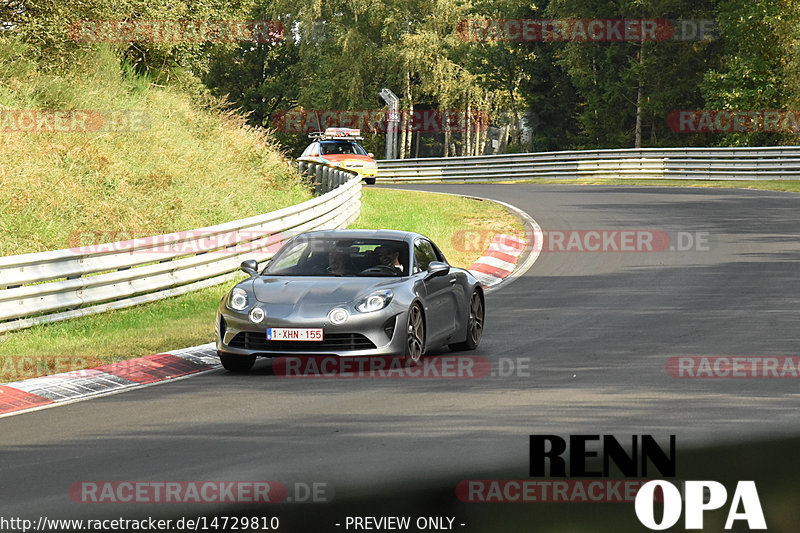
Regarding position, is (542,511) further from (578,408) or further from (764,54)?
(764,54)

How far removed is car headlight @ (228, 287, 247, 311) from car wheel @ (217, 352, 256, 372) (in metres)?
0.48

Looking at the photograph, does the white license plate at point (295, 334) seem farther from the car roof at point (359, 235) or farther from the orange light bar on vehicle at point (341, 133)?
the orange light bar on vehicle at point (341, 133)

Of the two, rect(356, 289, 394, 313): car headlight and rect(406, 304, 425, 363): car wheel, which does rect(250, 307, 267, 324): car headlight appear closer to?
rect(356, 289, 394, 313): car headlight

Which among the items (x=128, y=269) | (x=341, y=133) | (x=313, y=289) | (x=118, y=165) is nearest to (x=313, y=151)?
(x=341, y=133)

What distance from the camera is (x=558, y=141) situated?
57.5 m

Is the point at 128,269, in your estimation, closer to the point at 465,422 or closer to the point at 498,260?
the point at 465,422

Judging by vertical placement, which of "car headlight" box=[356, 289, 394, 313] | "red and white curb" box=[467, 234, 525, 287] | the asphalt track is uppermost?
"car headlight" box=[356, 289, 394, 313]

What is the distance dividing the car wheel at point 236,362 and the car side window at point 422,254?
6.56 ft

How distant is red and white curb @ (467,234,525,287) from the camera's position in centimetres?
1923

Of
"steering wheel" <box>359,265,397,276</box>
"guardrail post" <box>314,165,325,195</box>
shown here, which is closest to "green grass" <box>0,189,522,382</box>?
"steering wheel" <box>359,265,397,276</box>

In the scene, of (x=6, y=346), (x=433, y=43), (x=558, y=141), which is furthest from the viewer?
(x=433, y=43)

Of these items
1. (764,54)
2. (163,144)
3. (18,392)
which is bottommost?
(18,392)

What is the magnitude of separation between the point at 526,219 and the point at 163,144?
27.7ft

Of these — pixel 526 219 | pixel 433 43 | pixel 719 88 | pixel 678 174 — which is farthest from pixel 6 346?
pixel 433 43
